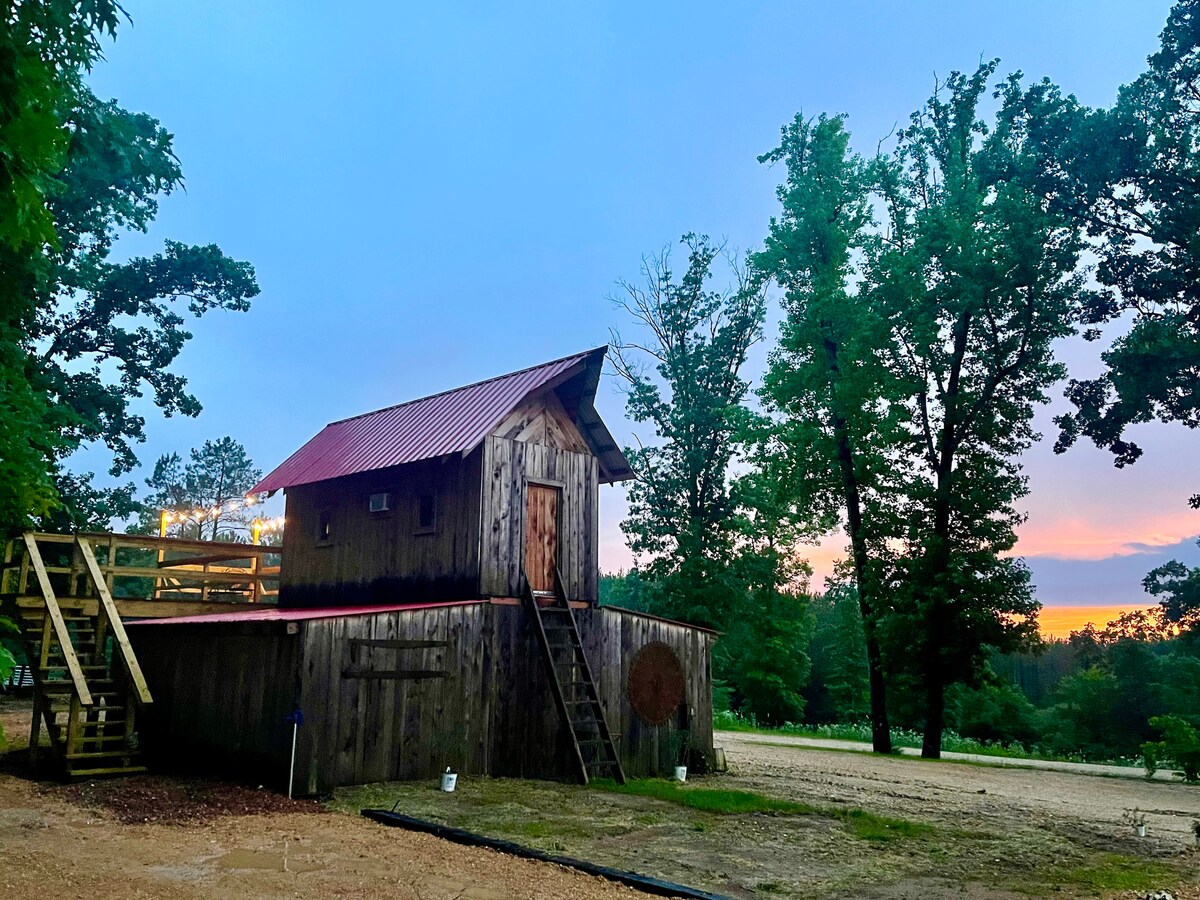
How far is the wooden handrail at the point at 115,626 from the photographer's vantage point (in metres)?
13.9

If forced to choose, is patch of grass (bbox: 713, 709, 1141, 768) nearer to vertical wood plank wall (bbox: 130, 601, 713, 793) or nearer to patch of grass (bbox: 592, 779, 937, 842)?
vertical wood plank wall (bbox: 130, 601, 713, 793)

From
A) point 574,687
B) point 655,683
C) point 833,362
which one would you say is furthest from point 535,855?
point 833,362

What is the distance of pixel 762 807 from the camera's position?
41.9 feet

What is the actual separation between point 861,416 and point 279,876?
66.9ft

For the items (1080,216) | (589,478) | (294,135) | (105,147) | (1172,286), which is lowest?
(589,478)

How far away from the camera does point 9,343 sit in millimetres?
13695

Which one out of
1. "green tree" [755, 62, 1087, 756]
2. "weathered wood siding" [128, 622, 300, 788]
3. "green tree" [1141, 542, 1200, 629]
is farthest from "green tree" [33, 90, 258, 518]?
"green tree" [1141, 542, 1200, 629]

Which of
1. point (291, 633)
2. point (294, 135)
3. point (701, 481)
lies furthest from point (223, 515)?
point (294, 135)

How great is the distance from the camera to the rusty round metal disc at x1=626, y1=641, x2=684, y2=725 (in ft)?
55.6

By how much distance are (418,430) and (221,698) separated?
19.7 feet

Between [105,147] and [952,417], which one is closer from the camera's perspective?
[105,147]

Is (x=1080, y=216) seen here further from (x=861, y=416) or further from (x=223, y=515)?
(x=223, y=515)

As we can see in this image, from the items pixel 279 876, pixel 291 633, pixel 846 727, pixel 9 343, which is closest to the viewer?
pixel 279 876

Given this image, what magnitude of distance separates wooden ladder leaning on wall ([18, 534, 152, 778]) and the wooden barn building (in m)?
1.01
